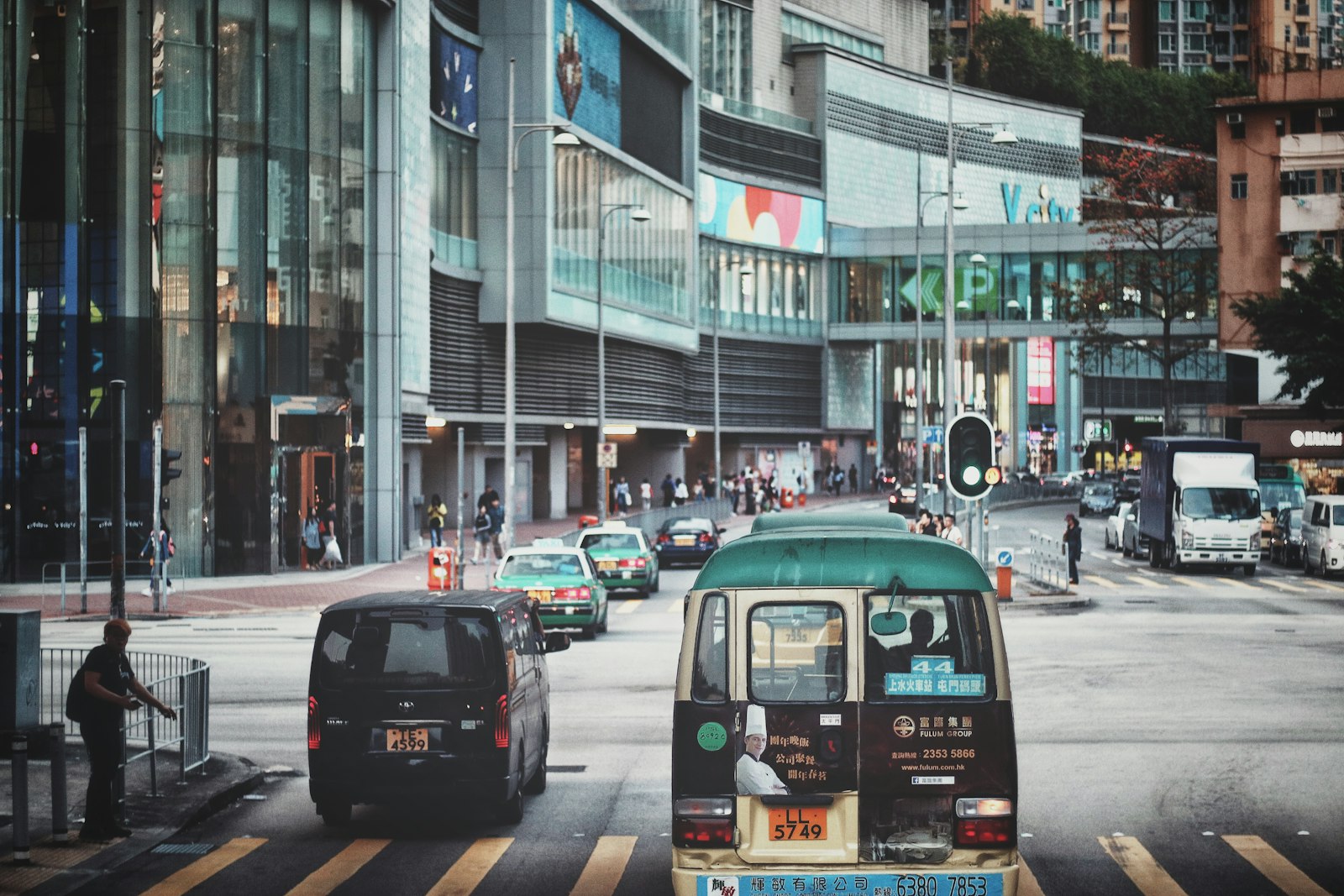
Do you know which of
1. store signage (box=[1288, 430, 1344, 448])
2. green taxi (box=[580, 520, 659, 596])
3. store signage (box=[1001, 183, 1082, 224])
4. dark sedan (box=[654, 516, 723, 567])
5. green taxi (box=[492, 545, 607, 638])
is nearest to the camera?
green taxi (box=[492, 545, 607, 638])

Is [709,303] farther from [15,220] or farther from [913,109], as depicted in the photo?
[15,220]

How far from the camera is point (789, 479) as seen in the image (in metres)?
98.8

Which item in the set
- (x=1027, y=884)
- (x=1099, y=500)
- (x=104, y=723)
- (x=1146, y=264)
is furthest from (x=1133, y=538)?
(x=104, y=723)

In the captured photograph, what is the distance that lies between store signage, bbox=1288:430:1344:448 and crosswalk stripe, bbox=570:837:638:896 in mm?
62479

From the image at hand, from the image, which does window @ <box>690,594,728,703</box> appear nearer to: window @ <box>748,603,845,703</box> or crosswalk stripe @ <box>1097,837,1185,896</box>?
window @ <box>748,603,845,703</box>

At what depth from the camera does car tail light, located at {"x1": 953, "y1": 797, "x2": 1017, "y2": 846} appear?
9.13m

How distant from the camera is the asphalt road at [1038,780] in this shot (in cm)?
1195

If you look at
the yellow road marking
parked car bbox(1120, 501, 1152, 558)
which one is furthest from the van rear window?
parked car bbox(1120, 501, 1152, 558)

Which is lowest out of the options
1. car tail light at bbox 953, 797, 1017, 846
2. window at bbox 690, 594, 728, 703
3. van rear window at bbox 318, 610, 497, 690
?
car tail light at bbox 953, 797, 1017, 846

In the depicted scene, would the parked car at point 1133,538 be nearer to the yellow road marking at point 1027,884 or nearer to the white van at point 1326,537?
the white van at point 1326,537

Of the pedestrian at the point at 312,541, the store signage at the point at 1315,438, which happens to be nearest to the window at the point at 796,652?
the pedestrian at the point at 312,541

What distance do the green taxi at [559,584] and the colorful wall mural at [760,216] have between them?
182ft

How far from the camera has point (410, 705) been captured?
43.1 ft

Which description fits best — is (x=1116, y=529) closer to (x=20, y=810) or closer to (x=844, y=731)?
(x=20, y=810)
